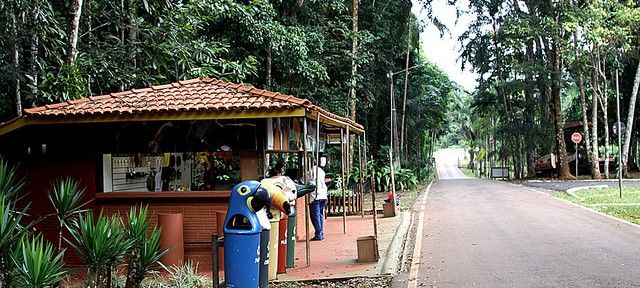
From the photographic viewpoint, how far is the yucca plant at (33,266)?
217 inches

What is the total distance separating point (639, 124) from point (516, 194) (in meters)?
24.0

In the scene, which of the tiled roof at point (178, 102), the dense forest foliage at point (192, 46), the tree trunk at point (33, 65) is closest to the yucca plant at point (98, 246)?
the tiled roof at point (178, 102)

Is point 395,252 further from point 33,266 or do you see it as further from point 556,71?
point 556,71

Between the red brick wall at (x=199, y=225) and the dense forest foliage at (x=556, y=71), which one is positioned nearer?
the red brick wall at (x=199, y=225)

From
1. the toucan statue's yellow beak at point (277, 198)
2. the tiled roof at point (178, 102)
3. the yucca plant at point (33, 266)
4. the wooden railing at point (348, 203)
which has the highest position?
the tiled roof at point (178, 102)

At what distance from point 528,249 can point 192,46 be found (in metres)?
8.85

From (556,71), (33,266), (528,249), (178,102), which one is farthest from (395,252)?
(556,71)

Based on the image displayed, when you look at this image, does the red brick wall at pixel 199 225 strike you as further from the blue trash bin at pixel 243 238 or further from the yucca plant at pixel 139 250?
the yucca plant at pixel 139 250

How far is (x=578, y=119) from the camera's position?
49.8m

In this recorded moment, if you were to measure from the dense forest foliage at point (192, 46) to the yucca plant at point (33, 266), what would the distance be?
521cm

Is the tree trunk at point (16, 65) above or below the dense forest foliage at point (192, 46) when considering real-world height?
below

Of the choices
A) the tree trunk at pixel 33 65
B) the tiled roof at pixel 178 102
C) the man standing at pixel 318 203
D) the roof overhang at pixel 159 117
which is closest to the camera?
the roof overhang at pixel 159 117

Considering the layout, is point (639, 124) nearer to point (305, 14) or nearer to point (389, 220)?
point (305, 14)

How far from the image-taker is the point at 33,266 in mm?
5508
